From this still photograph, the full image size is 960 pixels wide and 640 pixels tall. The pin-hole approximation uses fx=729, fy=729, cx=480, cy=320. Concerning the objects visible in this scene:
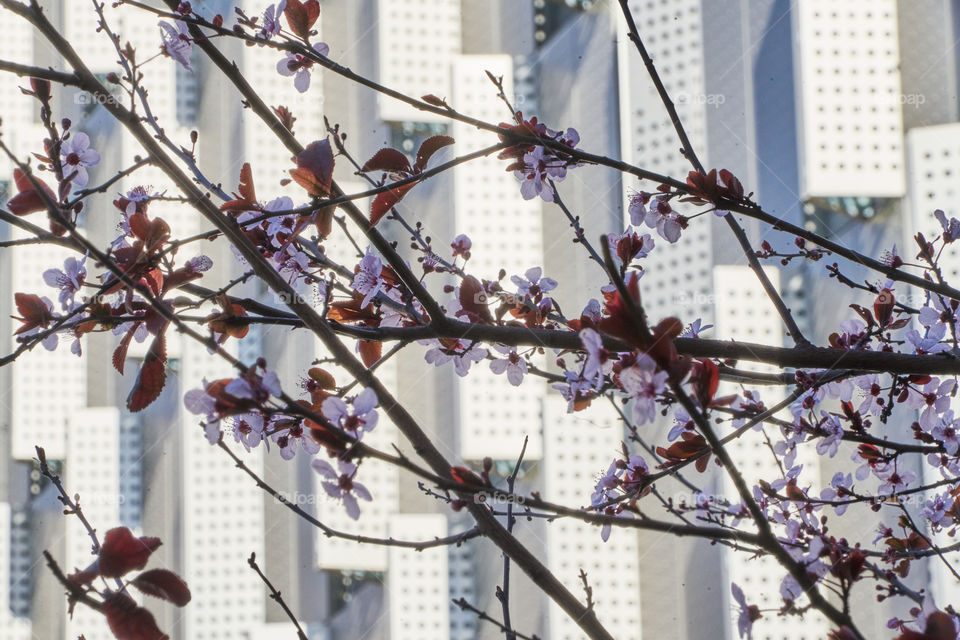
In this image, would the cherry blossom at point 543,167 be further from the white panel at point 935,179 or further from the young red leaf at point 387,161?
the white panel at point 935,179

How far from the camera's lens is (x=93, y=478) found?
135 inches

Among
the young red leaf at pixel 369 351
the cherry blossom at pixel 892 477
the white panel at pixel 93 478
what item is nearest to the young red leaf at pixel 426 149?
the young red leaf at pixel 369 351

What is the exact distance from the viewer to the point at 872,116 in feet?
7.67

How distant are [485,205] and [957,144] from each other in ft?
5.09

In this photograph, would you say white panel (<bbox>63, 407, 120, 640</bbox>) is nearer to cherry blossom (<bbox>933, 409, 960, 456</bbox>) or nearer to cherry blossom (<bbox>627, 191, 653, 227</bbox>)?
cherry blossom (<bbox>627, 191, 653, 227</bbox>)

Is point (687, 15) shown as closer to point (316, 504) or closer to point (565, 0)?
point (565, 0)

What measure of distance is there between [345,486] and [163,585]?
16 centimetres

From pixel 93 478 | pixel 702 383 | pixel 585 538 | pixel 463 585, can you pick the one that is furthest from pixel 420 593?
pixel 702 383

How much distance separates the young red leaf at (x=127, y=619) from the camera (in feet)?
1.82

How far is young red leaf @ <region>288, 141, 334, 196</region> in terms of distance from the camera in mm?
752

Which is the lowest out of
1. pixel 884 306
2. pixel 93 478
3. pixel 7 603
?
pixel 7 603

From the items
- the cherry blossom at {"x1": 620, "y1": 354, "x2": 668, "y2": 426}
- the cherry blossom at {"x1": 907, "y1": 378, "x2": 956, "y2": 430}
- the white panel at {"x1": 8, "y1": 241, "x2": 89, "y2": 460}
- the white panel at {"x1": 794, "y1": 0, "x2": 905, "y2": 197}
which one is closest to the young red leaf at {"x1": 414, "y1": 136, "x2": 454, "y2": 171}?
the cherry blossom at {"x1": 620, "y1": 354, "x2": 668, "y2": 426}

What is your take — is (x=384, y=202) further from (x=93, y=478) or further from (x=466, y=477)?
(x=93, y=478)

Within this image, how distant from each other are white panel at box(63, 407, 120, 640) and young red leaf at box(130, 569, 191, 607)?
323 cm
